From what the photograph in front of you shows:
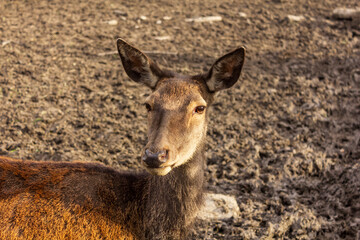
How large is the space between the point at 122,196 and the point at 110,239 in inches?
15.5

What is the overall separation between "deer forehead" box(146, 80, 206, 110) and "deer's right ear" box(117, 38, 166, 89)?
261 millimetres

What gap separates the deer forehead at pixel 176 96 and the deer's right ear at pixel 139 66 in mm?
261

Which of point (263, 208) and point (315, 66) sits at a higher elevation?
point (315, 66)

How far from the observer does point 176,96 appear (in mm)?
3256

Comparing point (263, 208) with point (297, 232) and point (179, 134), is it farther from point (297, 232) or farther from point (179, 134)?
point (179, 134)

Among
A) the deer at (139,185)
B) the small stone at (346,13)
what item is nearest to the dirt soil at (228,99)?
the small stone at (346,13)

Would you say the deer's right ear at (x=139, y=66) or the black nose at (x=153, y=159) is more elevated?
the deer's right ear at (x=139, y=66)

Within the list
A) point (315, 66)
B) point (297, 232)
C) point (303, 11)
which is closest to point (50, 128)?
point (297, 232)

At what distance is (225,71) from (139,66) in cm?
87

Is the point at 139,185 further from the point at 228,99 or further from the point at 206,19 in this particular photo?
the point at 206,19

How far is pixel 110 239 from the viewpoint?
3148 millimetres

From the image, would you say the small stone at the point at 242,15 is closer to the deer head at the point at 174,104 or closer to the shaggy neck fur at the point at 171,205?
the deer head at the point at 174,104

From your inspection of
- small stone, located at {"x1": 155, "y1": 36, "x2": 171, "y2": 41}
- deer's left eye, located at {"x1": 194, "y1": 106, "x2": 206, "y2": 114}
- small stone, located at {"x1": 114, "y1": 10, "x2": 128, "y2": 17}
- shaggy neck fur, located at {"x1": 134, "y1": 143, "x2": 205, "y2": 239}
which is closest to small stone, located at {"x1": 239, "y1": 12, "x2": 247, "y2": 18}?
small stone, located at {"x1": 155, "y1": 36, "x2": 171, "y2": 41}

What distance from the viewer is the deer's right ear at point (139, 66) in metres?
3.54
